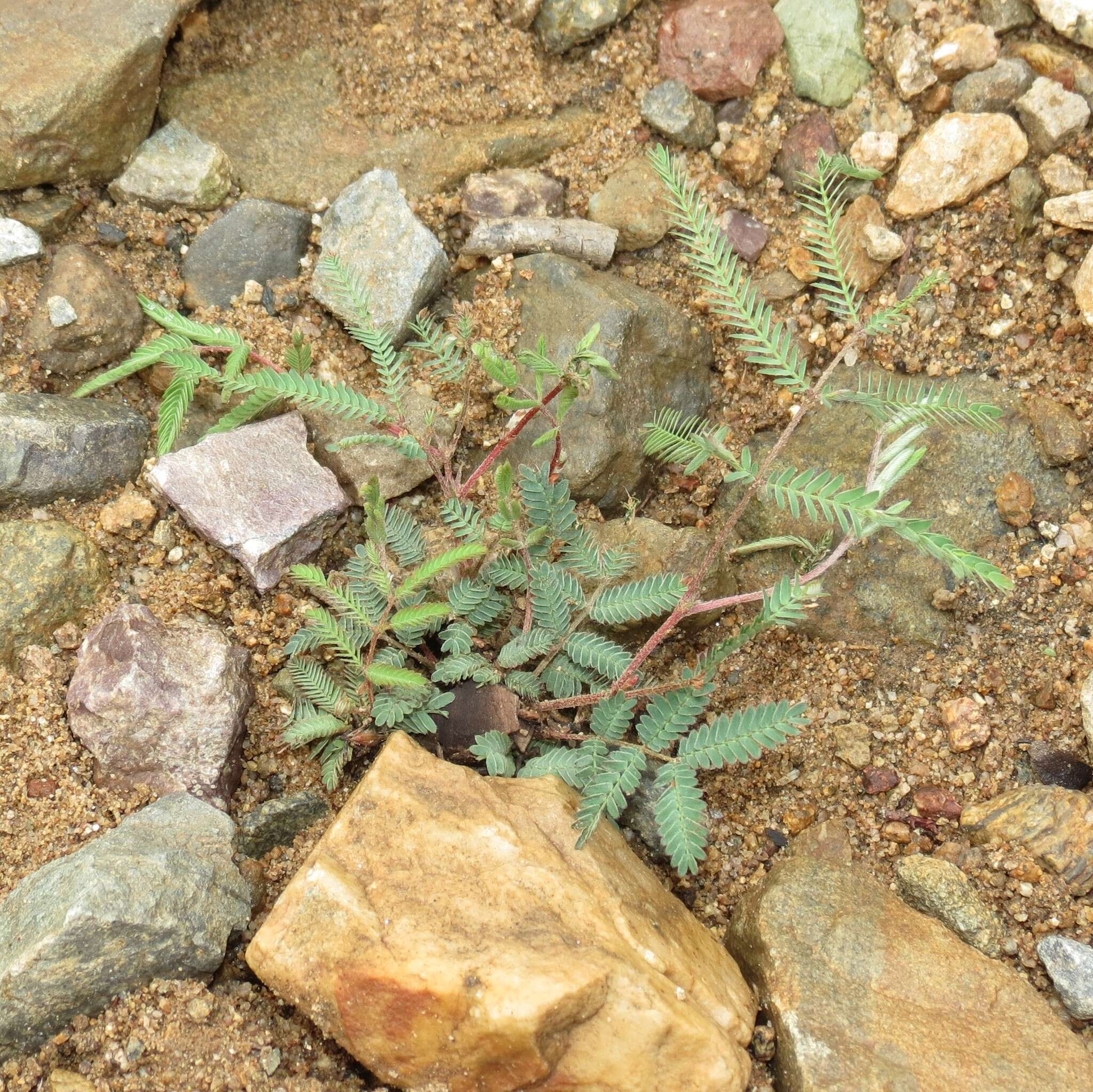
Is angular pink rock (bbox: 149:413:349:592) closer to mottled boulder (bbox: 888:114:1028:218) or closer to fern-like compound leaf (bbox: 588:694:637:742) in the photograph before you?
fern-like compound leaf (bbox: 588:694:637:742)

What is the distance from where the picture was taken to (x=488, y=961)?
6.68ft

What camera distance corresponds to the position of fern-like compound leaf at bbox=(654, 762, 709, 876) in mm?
2279

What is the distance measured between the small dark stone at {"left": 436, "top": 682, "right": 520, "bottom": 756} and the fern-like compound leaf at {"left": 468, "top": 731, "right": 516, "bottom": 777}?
48mm

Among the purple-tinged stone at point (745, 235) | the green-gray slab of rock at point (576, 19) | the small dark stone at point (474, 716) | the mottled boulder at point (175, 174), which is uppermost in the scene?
the green-gray slab of rock at point (576, 19)

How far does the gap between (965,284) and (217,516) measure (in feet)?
7.51

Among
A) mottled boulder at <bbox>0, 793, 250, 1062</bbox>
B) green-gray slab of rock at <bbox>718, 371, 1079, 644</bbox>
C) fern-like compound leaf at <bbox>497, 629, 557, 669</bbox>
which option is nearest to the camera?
mottled boulder at <bbox>0, 793, 250, 1062</bbox>

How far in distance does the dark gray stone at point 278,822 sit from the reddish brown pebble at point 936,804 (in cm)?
154

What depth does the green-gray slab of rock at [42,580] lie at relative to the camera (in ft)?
8.63

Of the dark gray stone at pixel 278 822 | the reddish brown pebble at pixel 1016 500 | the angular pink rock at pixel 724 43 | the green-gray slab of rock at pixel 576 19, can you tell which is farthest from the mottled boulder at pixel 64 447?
the reddish brown pebble at pixel 1016 500

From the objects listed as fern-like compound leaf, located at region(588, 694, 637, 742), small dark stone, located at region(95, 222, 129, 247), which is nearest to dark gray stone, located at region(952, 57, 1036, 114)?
fern-like compound leaf, located at region(588, 694, 637, 742)

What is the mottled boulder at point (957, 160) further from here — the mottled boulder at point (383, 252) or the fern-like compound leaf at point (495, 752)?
the fern-like compound leaf at point (495, 752)

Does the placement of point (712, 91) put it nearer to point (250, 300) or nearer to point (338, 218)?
point (338, 218)

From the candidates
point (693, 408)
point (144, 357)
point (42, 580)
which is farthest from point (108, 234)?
point (693, 408)

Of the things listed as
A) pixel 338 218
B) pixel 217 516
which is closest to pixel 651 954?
pixel 217 516
